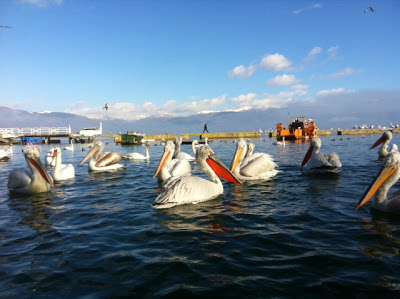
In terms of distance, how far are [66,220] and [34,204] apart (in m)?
1.81

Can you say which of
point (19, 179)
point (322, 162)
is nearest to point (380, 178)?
point (322, 162)

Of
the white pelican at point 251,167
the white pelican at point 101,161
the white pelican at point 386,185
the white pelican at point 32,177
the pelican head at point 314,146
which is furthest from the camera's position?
the white pelican at point 101,161

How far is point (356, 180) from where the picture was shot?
26.0 ft

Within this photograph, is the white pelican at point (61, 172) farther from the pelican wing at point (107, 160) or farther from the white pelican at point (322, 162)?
the white pelican at point (322, 162)

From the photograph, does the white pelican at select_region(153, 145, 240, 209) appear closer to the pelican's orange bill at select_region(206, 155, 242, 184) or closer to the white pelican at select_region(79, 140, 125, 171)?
the pelican's orange bill at select_region(206, 155, 242, 184)

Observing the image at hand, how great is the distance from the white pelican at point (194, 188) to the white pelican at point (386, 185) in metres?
2.99

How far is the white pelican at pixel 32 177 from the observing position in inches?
269

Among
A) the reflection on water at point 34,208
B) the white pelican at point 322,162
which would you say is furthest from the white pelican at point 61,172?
the white pelican at point 322,162

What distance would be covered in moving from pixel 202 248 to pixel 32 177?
591cm

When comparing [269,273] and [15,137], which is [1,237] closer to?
[269,273]

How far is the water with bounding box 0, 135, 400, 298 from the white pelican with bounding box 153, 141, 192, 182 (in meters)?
1.93

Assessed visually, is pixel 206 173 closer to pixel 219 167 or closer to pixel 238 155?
pixel 219 167

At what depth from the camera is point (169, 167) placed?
9.35 metres

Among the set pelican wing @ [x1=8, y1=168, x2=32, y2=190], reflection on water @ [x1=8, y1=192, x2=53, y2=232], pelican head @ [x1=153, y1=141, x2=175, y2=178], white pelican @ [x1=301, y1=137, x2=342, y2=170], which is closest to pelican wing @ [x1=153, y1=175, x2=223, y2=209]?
reflection on water @ [x1=8, y1=192, x2=53, y2=232]
